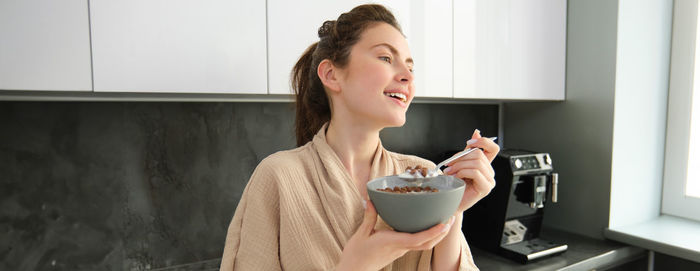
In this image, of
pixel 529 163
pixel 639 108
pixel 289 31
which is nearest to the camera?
pixel 289 31

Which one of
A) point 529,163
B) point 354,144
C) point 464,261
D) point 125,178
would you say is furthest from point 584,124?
point 125,178

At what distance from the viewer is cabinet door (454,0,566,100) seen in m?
1.50

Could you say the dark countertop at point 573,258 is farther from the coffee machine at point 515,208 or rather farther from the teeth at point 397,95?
the teeth at point 397,95

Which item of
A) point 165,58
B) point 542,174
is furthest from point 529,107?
point 165,58

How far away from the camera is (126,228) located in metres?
1.31

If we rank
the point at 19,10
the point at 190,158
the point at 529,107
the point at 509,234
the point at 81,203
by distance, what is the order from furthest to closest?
the point at 529,107, the point at 509,234, the point at 190,158, the point at 81,203, the point at 19,10

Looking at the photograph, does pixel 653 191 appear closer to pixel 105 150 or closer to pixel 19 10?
pixel 105 150

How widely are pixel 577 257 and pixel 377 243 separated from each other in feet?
3.87

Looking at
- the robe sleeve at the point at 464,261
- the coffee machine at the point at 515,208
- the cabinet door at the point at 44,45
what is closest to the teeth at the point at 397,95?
the robe sleeve at the point at 464,261

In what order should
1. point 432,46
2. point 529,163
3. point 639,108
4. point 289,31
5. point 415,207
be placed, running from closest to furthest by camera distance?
1. point 415,207
2. point 289,31
3. point 432,46
4. point 529,163
5. point 639,108

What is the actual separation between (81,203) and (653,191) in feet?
7.25

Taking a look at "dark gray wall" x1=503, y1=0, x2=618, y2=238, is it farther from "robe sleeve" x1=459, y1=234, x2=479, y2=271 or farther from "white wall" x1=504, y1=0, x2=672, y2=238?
"robe sleeve" x1=459, y1=234, x2=479, y2=271

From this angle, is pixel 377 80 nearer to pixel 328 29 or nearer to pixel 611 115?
pixel 328 29

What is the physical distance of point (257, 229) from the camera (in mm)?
798
